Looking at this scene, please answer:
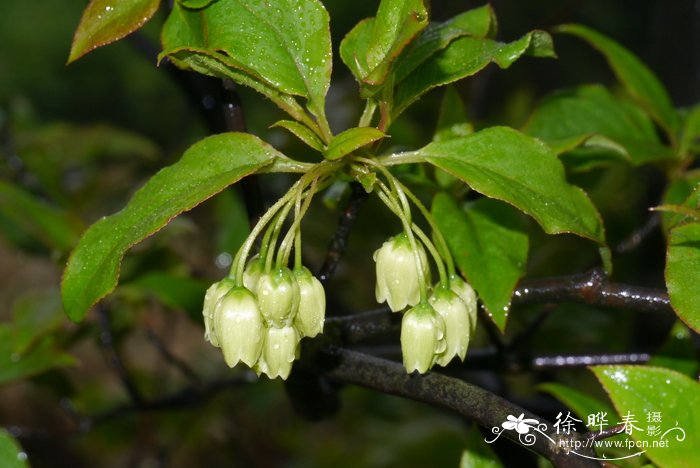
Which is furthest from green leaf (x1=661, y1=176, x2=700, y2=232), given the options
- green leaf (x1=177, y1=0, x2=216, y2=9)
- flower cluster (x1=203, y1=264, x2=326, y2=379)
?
green leaf (x1=177, y1=0, x2=216, y2=9)

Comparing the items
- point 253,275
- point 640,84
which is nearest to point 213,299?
point 253,275

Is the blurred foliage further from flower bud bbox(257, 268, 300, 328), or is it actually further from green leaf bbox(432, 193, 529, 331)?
flower bud bbox(257, 268, 300, 328)

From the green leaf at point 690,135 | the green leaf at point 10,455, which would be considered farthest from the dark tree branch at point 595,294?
the green leaf at point 10,455

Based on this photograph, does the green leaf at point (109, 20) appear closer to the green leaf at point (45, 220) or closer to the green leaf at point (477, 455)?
the green leaf at point (477, 455)

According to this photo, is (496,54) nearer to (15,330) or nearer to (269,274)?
(269,274)

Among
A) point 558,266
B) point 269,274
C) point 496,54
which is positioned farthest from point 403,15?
point 558,266

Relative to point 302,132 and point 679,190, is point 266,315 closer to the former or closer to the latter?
point 302,132
